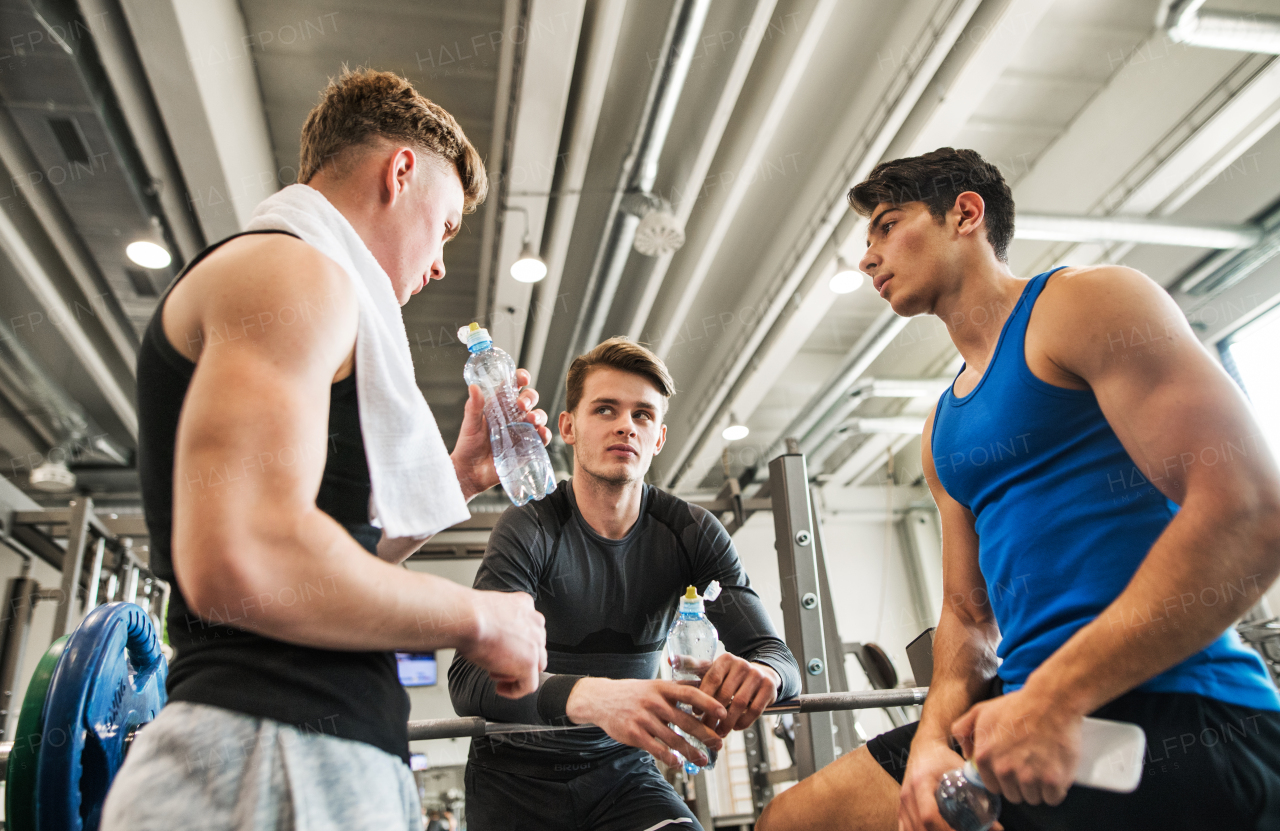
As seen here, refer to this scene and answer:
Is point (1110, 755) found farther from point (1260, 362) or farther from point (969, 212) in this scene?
point (1260, 362)

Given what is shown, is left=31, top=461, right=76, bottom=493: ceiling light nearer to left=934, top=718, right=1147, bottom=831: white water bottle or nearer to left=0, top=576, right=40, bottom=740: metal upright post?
left=0, top=576, right=40, bottom=740: metal upright post

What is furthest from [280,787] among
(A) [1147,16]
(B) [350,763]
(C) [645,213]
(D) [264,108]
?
(A) [1147,16]

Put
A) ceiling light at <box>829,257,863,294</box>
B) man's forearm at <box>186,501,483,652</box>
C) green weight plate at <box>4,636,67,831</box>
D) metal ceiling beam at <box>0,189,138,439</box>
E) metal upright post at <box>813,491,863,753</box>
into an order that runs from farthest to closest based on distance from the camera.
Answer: ceiling light at <box>829,257,863,294</box>
metal ceiling beam at <box>0,189,138,439</box>
metal upright post at <box>813,491,863,753</box>
green weight plate at <box>4,636,67,831</box>
man's forearm at <box>186,501,483,652</box>

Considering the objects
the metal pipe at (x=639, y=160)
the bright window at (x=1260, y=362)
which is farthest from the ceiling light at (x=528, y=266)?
the bright window at (x=1260, y=362)

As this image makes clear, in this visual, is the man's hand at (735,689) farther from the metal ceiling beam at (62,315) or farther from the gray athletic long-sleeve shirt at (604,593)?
the metal ceiling beam at (62,315)

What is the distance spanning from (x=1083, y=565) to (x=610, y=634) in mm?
992

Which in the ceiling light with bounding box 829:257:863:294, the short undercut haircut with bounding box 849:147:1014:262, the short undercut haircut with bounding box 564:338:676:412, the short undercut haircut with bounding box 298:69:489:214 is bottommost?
the short undercut haircut with bounding box 298:69:489:214

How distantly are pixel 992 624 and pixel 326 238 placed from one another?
137 centimetres

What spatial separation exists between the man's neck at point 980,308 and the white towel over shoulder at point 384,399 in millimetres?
1004

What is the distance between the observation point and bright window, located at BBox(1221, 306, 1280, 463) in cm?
543

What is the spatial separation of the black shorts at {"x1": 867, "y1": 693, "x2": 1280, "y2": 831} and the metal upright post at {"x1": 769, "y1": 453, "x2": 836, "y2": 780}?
1207 millimetres

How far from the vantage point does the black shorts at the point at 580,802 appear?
1.52m

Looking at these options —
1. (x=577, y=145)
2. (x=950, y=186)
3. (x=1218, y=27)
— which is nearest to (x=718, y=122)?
(x=577, y=145)

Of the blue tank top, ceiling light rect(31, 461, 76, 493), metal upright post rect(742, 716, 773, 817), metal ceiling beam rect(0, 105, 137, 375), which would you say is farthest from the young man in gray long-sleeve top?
ceiling light rect(31, 461, 76, 493)
